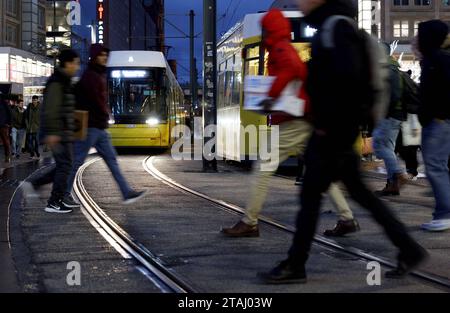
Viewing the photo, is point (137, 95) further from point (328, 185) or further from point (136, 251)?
point (328, 185)

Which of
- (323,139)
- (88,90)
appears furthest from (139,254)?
(88,90)

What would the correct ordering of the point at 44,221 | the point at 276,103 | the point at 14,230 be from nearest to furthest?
the point at 276,103 < the point at 14,230 < the point at 44,221

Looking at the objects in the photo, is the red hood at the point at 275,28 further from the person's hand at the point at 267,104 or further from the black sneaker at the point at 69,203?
the black sneaker at the point at 69,203

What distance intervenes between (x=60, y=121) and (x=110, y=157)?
87 centimetres

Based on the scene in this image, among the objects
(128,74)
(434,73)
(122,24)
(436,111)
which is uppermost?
(122,24)

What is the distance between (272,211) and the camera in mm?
8844

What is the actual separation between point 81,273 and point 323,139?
2.07 metres

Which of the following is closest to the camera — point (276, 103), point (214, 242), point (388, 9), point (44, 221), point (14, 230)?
point (276, 103)

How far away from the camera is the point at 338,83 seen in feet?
15.2

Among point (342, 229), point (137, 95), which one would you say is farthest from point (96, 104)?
point (137, 95)

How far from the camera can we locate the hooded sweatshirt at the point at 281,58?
576 centimetres

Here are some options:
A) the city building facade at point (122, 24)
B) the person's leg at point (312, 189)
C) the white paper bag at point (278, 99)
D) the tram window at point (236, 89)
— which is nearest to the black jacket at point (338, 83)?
the person's leg at point (312, 189)

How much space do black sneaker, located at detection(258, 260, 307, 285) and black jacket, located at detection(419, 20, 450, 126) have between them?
3097 mm

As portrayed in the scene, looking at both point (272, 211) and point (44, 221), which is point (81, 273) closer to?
point (44, 221)
